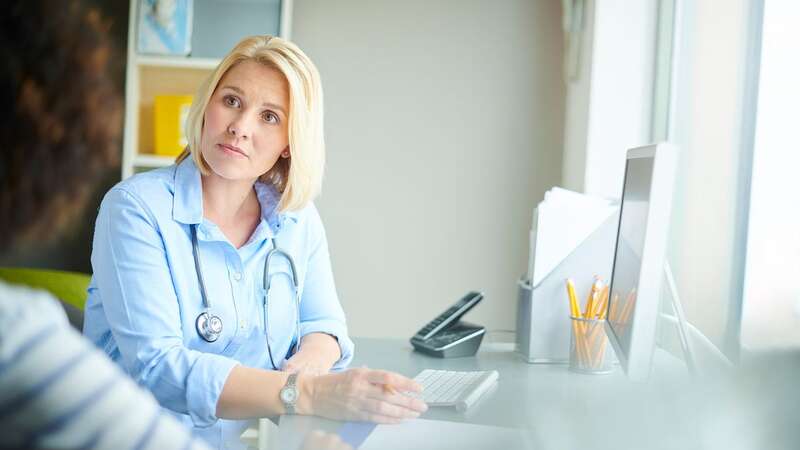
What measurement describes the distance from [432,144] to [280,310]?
65.4 inches

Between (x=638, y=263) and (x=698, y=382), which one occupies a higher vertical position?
(x=638, y=263)

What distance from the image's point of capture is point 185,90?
323 centimetres

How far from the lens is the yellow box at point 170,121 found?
312 centimetres

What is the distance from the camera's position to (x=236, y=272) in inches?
68.4

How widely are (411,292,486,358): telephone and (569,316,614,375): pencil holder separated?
0.89 ft

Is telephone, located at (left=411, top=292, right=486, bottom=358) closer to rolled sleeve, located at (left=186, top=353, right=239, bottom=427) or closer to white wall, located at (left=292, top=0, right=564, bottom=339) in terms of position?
rolled sleeve, located at (left=186, top=353, right=239, bottom=427)

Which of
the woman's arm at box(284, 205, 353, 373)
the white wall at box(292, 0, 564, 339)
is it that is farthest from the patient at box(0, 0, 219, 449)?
the white wall at box(292, 0, 564, 339)

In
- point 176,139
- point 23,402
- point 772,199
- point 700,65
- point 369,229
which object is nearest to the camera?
point 23,402

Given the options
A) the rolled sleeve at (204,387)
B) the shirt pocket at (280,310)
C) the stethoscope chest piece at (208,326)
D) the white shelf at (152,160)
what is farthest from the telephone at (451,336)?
the white shelf at (152,160)

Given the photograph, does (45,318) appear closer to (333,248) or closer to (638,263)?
(638,263)

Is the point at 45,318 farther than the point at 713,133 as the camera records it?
No

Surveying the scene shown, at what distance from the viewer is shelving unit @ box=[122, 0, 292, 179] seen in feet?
10.1

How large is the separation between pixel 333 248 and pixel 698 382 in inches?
78.4

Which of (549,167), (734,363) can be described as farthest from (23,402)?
(549,167)
